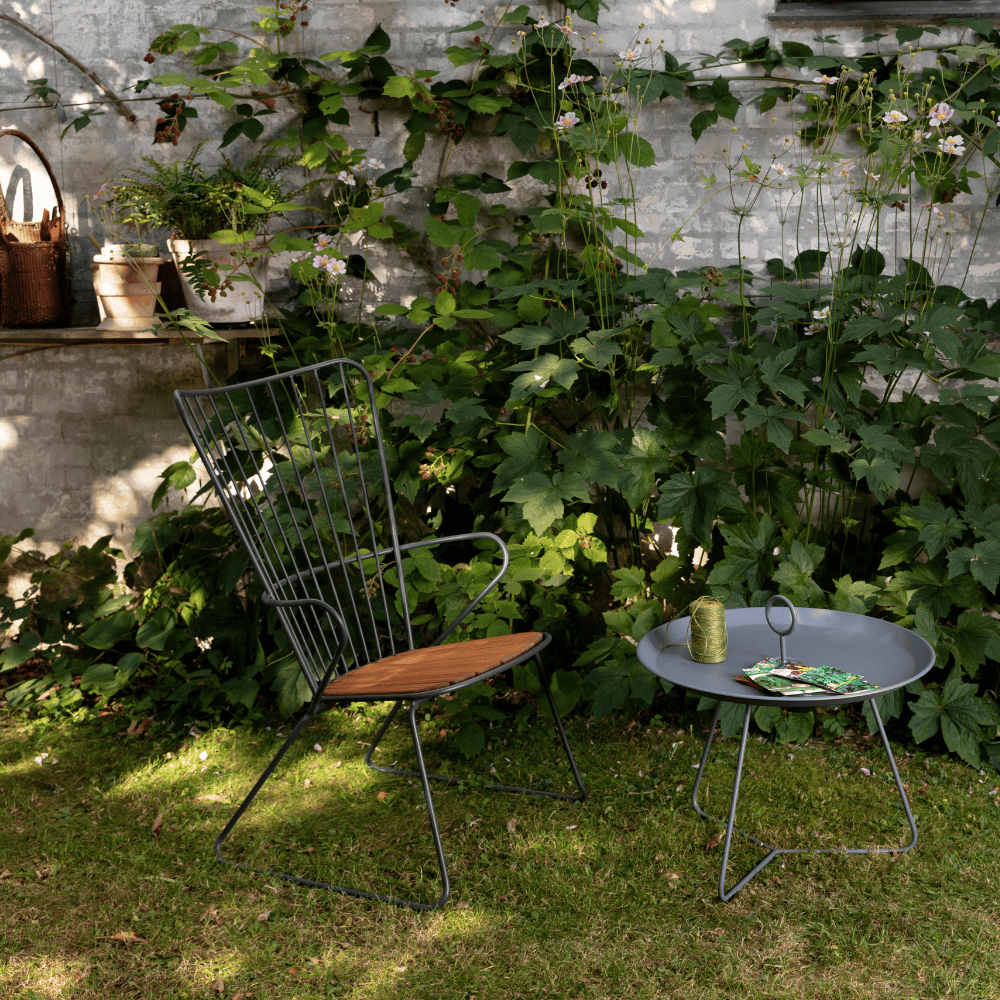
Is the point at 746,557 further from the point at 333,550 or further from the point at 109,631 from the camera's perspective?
the point at 109,631

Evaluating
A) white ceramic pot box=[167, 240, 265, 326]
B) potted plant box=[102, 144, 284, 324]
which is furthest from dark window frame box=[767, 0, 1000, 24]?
white ceramic pot box=[167, 240, 265, 326]

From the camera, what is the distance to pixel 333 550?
9.23 ft

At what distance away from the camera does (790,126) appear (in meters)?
3.08

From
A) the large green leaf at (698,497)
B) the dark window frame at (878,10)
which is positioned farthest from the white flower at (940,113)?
the large green leaf at (698,497)

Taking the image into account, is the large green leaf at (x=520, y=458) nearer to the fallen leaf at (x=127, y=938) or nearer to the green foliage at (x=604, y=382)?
the green foliage at (x=604, y=382)

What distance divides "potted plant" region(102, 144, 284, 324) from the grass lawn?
1332mm

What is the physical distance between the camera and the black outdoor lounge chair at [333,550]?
2.03 metres

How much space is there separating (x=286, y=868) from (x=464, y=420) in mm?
1239

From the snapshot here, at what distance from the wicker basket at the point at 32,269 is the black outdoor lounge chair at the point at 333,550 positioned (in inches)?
23.7

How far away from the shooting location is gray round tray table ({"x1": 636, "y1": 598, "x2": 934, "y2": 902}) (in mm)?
1790

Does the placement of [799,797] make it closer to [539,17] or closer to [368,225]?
[368,225]

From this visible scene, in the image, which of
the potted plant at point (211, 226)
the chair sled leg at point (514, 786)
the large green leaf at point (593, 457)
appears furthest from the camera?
the potted plant at point (211, 226)

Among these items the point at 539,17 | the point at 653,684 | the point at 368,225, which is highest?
the point at 539,17

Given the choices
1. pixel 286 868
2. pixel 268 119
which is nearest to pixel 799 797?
pixel 286 868
